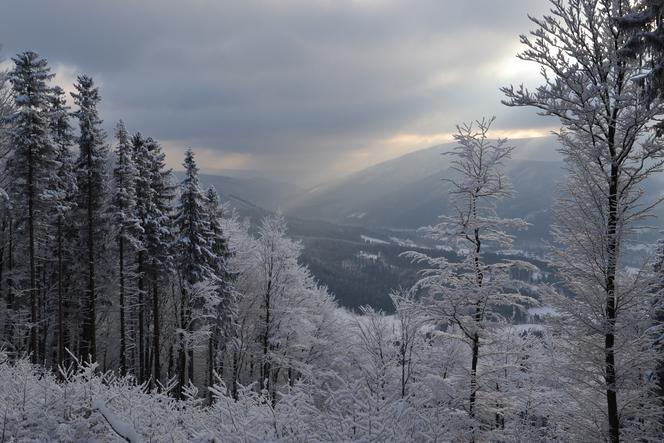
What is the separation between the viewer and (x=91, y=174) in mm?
21781

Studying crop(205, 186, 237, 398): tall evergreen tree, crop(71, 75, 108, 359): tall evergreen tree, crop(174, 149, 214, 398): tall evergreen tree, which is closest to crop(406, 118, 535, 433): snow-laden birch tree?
crop(174, 149, 214, 398): tall evergreen tree

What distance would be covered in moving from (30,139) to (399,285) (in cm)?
1830

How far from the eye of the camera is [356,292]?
7205 inches

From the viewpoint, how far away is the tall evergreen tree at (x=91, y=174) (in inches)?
830

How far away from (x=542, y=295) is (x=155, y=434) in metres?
9.80

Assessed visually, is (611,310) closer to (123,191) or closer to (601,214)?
(601,214)


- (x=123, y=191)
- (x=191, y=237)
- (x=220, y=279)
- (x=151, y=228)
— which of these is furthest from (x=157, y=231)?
(x=220, y=279)

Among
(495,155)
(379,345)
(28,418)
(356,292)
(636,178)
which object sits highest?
(495,155)

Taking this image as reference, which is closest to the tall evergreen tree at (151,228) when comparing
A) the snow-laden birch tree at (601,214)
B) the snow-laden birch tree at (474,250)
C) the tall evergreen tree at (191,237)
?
the tall evergreen tree at (191,237)

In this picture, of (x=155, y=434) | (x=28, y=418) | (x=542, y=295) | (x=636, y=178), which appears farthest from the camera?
(x=542, y=295)

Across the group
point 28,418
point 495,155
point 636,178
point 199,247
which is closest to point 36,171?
point 199,247

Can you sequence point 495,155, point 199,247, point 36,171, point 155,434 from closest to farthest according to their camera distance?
point 155,434 < point 495,155 < point 36,171 < point 199,247

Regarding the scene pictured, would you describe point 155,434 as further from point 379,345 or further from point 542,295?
point 379,345

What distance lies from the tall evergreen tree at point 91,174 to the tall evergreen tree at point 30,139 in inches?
61.2
